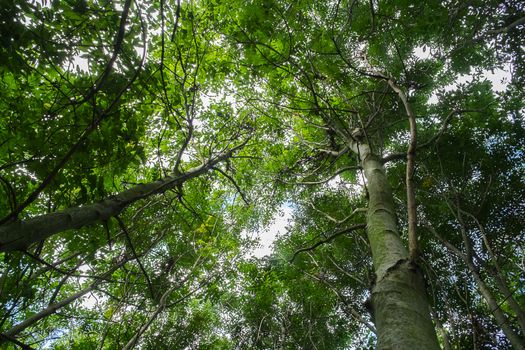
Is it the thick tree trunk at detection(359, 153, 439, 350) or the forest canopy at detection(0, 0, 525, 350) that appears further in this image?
the forest canopy at detection(0, 0, 525, 350)

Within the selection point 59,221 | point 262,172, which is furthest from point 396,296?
point 262,172

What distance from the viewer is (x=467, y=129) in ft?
24.5

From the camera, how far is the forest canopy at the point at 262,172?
7.16 ft

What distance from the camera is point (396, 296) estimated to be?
146 cm

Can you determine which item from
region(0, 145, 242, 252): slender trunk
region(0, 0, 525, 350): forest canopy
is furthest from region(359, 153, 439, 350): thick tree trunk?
region(0, 145, 242, 252): slender trunk

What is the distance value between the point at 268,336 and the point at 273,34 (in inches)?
401

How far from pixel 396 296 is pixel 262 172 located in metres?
5.38

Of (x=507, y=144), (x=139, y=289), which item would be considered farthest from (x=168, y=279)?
(x=507, y=144)

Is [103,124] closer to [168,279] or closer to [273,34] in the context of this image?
[273,34]

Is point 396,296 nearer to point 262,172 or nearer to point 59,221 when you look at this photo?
point 59,221

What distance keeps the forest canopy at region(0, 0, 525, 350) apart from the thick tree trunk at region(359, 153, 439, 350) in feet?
0.04

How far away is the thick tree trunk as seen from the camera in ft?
4.12

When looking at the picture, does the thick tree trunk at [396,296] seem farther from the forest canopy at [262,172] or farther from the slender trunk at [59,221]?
the slender trunk at [59,221]

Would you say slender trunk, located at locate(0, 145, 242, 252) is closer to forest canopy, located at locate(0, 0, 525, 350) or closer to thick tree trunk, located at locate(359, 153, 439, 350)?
forest canopy, located at locate(0, 0, 525, 350)
